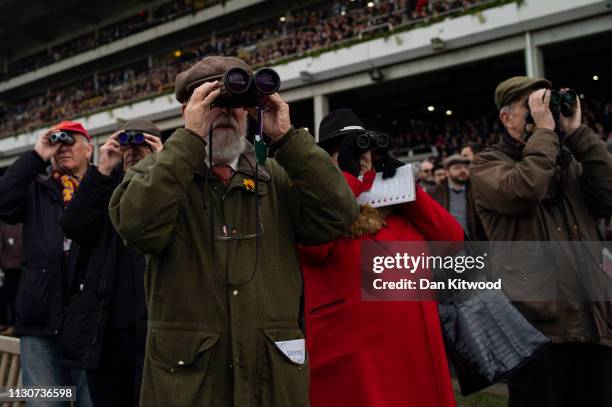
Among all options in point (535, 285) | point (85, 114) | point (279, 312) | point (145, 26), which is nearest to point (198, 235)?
point (279, 312)

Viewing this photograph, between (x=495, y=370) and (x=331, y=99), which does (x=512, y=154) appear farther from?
(x=331, y=99)

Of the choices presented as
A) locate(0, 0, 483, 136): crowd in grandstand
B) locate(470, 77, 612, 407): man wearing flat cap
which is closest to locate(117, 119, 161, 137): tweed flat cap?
locate(470, 77, 612, 407): man wearing flat cap

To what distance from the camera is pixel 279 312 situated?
1.76 metres

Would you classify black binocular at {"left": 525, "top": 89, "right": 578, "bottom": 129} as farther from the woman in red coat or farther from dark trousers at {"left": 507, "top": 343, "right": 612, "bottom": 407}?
dark trousers at {"left": 507, "top": 343, "right": 612, "bottom": 407}

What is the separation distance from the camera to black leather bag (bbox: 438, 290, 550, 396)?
2.16 meters

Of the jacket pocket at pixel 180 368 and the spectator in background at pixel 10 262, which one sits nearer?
the jacket pocket at pixel 180 368

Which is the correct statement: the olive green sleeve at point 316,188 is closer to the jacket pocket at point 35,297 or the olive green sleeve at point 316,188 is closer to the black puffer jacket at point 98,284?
the black puffer jacket at point 98,284

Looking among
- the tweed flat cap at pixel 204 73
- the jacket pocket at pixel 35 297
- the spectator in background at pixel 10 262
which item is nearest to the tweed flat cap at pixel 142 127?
the jacket pocket at pixel 35 297

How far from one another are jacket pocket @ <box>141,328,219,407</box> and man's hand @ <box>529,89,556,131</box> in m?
1.79

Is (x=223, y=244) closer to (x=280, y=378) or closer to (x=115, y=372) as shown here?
(x=280, y=378)

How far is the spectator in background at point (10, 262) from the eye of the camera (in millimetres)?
6754

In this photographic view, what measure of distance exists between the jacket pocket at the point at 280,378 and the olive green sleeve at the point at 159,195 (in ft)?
1.46

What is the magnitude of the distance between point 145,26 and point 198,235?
1210 inches

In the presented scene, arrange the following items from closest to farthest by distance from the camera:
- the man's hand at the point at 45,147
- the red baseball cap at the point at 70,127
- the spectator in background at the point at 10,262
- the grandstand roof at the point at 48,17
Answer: the man's hand at the point at 45,147 < the red baseball cap at the point at 70,127 < the spectator in background at the point at 10,262 < the grandstand roof at the point at 48,17
